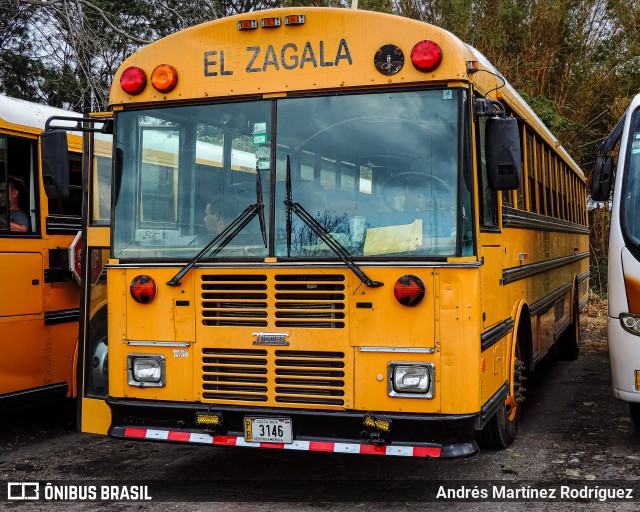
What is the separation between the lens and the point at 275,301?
4.95 metres

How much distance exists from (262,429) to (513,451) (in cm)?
234

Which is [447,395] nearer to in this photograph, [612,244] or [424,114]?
[424,114]

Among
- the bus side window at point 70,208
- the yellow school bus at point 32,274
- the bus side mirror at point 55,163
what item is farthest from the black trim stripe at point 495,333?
the bus side window at point 70,208

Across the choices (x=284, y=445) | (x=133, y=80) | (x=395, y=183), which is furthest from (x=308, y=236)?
(x=133, y=80)

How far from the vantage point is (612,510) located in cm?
489

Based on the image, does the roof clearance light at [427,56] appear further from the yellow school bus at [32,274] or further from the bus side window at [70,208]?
the bus side window at [70,208]

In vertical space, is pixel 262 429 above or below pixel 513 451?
above

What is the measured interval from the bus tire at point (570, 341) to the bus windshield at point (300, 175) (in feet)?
22.2

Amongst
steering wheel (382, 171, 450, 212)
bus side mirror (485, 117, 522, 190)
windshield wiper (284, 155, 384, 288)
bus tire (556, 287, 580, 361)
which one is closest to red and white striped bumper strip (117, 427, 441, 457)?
windshield wiper (284, 155, 384, 288)

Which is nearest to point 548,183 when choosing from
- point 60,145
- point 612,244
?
point 612,244

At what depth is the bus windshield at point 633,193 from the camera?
6142 millimetres

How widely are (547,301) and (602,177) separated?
1858mm

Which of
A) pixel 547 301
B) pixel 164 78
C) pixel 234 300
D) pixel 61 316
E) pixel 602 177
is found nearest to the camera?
pixel 234 300

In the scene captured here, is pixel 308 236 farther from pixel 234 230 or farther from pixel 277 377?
pixel 277 377
